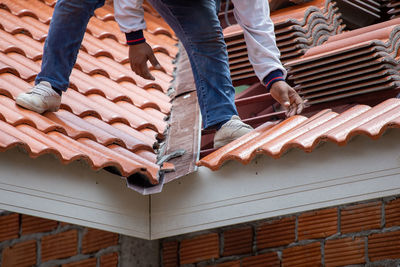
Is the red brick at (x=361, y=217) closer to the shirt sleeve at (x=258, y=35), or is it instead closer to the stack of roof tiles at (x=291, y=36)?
the shirt sleeve at (x=258, y=35)

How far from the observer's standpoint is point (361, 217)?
3.64 meters

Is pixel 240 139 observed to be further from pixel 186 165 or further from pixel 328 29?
pixel 328 29

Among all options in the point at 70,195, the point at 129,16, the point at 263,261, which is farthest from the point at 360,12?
the point at 70,195

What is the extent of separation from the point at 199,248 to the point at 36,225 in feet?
2.92

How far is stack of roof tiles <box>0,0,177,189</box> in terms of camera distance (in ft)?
10.8

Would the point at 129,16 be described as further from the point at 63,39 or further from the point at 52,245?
the point at 52,245

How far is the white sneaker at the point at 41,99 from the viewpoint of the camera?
369 cm

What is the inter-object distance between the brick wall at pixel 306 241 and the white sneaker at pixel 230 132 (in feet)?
1.59

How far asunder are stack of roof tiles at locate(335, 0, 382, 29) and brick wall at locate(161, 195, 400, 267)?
260 centimetres

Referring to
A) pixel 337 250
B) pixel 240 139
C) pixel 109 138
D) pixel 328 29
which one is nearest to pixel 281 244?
pixel 337 250

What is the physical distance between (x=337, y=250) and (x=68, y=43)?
5.39 feet

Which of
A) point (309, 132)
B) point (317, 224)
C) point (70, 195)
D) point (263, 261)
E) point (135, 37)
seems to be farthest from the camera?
point (263, 261)

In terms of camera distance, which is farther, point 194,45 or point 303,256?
point 194,45

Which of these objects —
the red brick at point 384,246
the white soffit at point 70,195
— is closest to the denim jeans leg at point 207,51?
the white soffit at point 70,195
